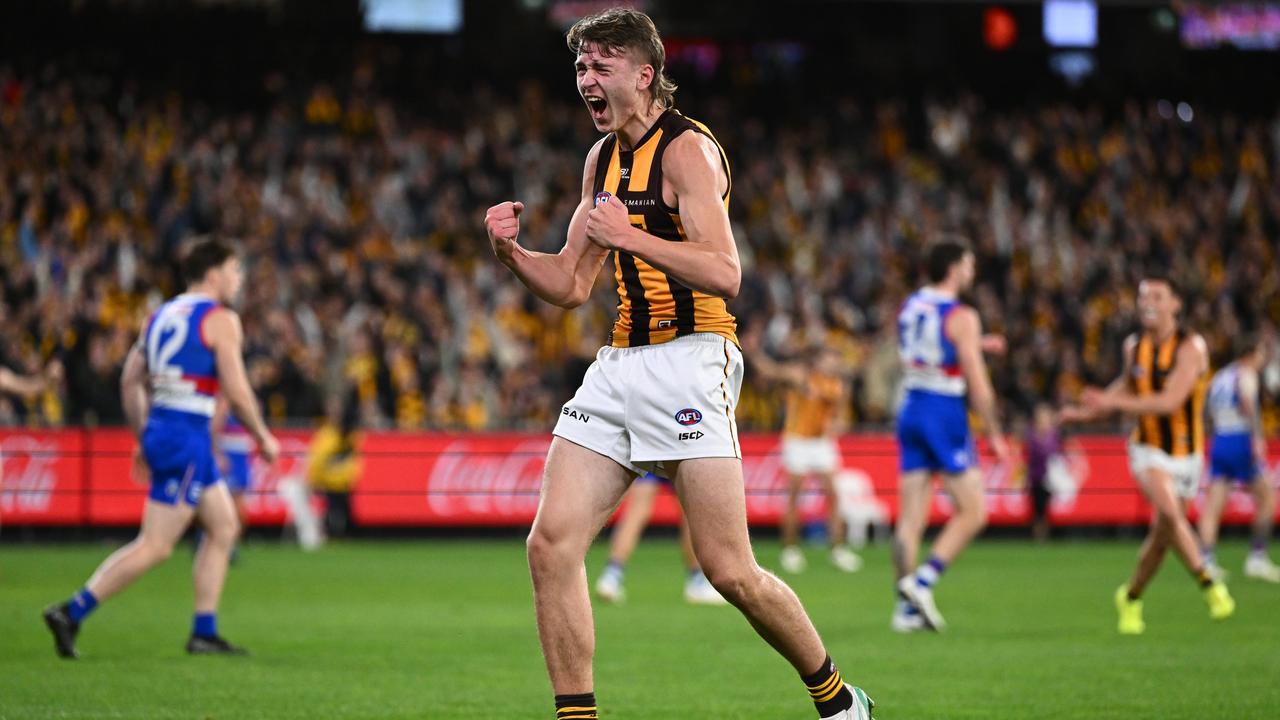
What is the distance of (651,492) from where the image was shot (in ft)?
48.2

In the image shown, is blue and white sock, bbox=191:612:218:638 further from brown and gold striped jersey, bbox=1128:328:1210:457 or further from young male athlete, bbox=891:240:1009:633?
brown and gold striped jersey, bbox=1128:328:1210:457

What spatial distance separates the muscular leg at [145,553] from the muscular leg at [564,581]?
461cm

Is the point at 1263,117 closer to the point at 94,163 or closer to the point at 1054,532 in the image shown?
the point at 1054,532

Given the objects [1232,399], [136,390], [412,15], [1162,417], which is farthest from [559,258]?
[412,15]

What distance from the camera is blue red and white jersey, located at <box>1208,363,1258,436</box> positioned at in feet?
59.6

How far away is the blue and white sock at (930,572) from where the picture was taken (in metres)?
11.8

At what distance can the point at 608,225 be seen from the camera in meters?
5.74

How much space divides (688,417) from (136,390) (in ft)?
→ 19.2

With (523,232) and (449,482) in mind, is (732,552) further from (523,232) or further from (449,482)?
(523,232)

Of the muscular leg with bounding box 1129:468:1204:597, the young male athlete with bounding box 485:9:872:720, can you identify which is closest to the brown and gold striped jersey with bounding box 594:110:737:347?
the young male athlete with bounding box 485:9:872:720

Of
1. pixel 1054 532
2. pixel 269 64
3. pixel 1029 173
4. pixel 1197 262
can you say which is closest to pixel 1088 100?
pixel 1029 173

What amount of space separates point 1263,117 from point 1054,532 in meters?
13.7

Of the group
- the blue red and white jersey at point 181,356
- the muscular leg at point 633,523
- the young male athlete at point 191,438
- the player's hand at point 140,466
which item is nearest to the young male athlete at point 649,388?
the young male athlete at point 191,438

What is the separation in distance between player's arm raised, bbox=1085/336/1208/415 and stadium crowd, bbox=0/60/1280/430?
9.53 metres
